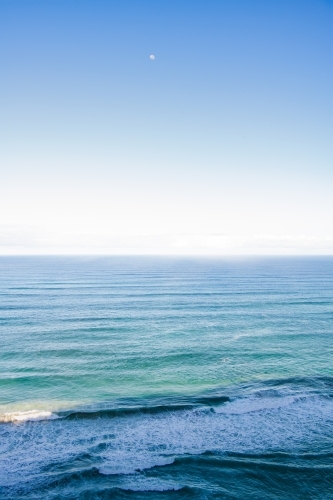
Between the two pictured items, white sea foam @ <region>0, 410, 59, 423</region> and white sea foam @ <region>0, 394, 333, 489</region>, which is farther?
white sea foam @ <region>0, 410, 59, 423</region>

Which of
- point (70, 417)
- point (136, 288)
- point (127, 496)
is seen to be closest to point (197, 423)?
point (127, 496)

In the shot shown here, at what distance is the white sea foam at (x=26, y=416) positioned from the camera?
1714 cm

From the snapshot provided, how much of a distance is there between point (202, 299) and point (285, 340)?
21.9 meters

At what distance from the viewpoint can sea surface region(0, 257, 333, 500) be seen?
12.6 m

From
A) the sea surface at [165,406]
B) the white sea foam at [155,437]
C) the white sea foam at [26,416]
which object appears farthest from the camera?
the white sea foam at [26,416]

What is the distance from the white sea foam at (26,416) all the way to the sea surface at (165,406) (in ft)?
0.19

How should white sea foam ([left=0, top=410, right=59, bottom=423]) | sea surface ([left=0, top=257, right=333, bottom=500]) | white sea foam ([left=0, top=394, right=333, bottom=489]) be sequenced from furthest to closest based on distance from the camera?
white sea foam ([left=0, top=410, right=59, bottom=423]) < white sea foam ([left=0, top=394, right=333, bottom=489]) < sea surface ([left=0, top=257, right=333, bottom=500])

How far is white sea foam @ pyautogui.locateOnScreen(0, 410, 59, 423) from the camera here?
17.1 m

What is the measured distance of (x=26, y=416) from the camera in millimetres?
17406

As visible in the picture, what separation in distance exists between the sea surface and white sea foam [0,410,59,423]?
58mm

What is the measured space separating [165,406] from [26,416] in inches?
316

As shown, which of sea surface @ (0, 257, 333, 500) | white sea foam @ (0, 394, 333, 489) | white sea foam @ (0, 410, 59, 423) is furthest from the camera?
white sea foam @ (0, 410, 59, 423)

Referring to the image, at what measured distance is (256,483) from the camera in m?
12.5

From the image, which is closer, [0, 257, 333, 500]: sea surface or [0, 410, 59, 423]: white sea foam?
[0, 257, 333, 500]: sea surface
